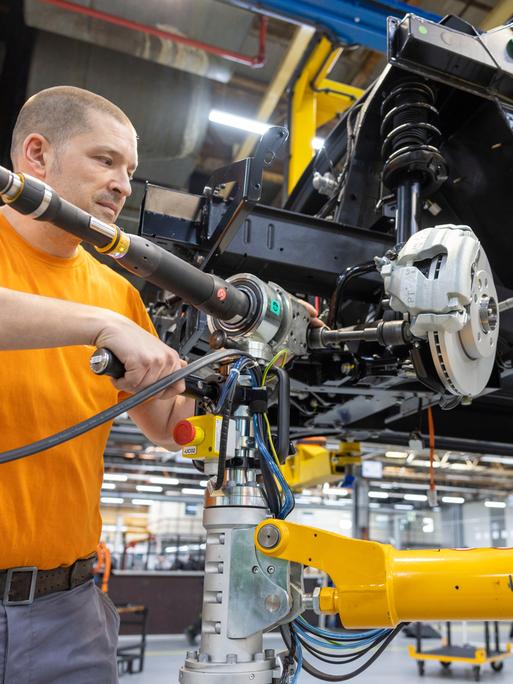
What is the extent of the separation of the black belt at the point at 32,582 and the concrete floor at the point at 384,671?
5159mm

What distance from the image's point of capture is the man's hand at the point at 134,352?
2.90 feet

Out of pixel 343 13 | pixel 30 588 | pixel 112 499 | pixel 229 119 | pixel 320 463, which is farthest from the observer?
pixel 112 499

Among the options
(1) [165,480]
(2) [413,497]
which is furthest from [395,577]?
(2) [413,497]

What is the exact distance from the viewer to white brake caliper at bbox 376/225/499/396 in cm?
130

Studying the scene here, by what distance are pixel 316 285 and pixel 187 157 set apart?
3.02m

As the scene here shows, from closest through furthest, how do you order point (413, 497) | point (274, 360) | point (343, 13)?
point (274, 360) < point (343, 13) < point (413, 497)

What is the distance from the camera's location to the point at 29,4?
3.84 m

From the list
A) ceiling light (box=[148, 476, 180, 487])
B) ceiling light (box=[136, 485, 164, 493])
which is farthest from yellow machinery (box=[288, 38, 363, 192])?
ceiling light (box=[136, 485, 164, 493])

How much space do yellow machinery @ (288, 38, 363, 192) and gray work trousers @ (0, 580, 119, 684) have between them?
330 centimetres

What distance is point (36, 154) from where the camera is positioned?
122 centimetres

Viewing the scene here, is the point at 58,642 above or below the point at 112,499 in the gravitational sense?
below

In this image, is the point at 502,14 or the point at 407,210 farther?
the point at 502,14

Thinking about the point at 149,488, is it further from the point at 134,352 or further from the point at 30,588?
the point at 134,352

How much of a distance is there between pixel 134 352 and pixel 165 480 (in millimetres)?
18940
